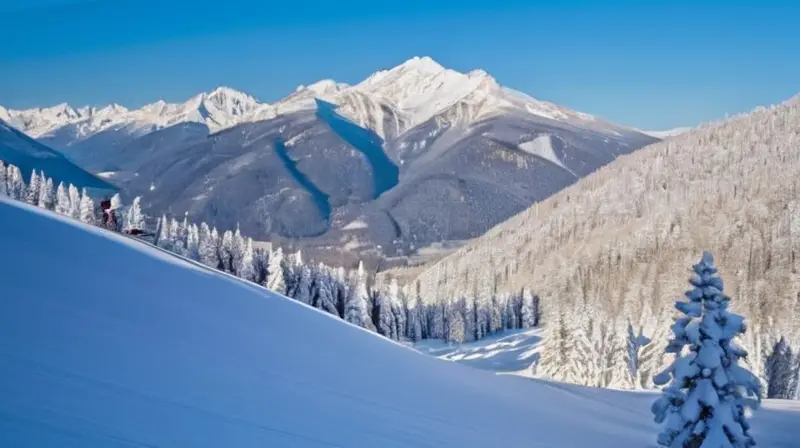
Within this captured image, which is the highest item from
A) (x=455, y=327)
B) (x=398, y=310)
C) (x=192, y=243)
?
(x=192, y=243)

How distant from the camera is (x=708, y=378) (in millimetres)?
15156

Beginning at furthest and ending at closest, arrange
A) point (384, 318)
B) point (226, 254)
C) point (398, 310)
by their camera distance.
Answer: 1. point (398, 310)
2. point (384, 318)
3. point (226, 254)

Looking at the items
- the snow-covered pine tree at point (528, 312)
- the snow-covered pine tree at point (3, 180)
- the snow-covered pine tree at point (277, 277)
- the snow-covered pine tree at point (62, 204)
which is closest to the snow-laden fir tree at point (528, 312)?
the snow-covered pine tree at point (528, 312)

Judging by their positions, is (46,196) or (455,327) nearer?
(46,196)

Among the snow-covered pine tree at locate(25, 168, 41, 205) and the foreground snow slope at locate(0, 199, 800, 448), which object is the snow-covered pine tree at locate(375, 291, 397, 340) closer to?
the snow-covered pine tree at locate(25, 168, 41, 205)

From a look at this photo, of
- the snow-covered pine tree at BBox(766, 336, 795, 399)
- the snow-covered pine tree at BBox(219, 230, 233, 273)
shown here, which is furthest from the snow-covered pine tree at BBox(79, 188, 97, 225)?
the snow-covered pine tree at BBox(766, 336, 795, 399)

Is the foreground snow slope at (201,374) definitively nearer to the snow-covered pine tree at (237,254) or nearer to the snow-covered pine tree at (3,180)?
the snow-covered pine tree at (3,180)

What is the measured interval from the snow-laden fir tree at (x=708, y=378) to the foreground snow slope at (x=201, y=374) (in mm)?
3213

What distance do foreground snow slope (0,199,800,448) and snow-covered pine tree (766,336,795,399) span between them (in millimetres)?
47207

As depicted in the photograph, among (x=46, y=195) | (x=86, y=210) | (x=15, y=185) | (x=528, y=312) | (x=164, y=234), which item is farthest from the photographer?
(x=528, y=312)

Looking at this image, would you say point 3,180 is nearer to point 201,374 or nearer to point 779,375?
point 201,374

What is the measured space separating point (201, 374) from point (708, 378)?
37.0 ft

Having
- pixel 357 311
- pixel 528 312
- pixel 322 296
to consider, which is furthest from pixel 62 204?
pixel 528 312

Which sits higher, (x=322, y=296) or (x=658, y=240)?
(x=658, y=240)
